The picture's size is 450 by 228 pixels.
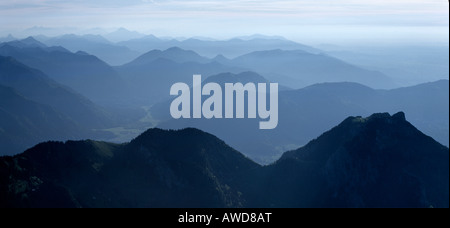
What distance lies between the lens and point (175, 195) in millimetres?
92312

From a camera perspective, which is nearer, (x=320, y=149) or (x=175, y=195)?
(x=175, y=195)

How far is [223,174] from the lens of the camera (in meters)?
104

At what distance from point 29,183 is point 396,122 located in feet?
295

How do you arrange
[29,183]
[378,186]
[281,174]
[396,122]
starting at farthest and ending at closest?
[281,174] < [396,122] < [378,186] < [29,183]

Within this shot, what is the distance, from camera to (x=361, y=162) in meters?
91.7

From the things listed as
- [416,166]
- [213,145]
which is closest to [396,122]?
[416,166]

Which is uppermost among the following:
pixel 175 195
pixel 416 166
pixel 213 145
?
pixel 213 145

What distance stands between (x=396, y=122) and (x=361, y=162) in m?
15.4

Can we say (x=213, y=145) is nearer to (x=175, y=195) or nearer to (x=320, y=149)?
(x=175, y=195)

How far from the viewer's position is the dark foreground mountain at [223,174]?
3265 inches

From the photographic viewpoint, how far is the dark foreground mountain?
272 feet

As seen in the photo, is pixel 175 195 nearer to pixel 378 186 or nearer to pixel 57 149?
pixel 57 149

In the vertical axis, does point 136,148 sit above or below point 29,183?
above
